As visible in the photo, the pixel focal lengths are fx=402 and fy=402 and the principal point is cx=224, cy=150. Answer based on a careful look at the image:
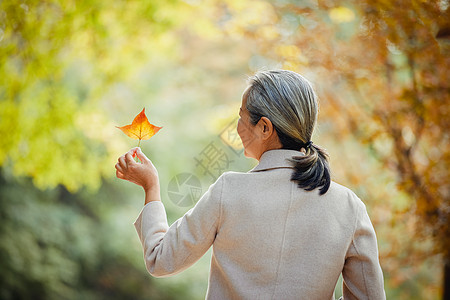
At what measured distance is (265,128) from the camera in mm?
1016

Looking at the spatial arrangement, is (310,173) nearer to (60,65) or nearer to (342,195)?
(342,195)

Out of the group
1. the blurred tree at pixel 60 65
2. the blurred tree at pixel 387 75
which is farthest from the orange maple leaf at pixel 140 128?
the blurred tree at pixel 60 65

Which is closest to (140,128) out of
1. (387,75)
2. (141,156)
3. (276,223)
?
(141,156)

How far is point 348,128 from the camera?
9.85 ft

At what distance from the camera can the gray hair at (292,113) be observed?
993 mm

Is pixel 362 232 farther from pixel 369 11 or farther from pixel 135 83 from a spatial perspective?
pixel 135 83

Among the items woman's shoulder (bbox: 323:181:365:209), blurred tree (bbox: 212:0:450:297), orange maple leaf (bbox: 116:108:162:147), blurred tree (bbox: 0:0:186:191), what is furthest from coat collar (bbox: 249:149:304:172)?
blurred tree (bbox: 0:0:186:191)

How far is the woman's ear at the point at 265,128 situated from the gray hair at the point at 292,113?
10mm

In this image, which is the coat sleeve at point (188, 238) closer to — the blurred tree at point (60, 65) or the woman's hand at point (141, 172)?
the woman's hand at point (141, 172)

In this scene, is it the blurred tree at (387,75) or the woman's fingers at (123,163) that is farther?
the blurred tree at (387,75)

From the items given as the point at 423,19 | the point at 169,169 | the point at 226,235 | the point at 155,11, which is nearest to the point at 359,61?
the point at 423,19

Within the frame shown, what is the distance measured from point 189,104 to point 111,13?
9.35 feet

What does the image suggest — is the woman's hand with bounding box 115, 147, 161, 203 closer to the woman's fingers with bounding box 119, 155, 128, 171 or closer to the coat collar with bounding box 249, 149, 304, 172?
the woman's fingers with bounding box 119, 155, 128, 171

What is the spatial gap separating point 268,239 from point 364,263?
0.27m
